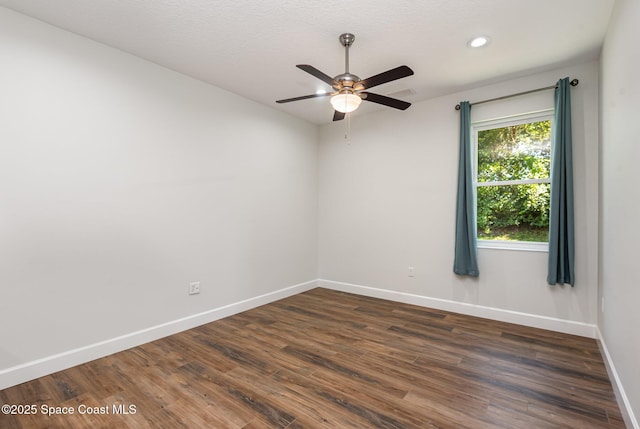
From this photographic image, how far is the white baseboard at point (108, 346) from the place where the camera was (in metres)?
2.24

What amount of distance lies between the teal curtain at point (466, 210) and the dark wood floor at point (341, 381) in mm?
707

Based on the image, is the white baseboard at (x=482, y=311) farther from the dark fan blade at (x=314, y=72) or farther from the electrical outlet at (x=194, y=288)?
the dark fan blade at (x=314, y=72)

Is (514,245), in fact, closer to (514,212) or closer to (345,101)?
(514,212)

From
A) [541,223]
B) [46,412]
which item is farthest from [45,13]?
[541,223]

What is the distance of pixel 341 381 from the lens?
2271 millimetres

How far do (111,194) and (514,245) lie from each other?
164 inches

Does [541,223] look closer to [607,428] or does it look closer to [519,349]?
[519,349]

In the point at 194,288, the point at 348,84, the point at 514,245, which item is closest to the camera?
the point at 348,84

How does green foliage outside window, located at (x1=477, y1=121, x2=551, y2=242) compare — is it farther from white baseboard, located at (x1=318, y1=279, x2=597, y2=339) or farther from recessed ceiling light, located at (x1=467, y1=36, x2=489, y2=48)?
recessed ceiling light, located at (x1=467, y1=36, x2=489, y2=48)

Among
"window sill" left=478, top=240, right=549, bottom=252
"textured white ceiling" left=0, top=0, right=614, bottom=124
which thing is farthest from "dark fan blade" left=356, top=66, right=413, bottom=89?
"window sill" left=478, top=240, right=549, bottom=252

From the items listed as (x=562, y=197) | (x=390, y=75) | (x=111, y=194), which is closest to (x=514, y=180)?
(x=562, y=197)

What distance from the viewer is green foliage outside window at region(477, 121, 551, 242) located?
3385mm

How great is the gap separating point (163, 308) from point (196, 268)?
0.51 m

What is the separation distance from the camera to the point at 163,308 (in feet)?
10.2
